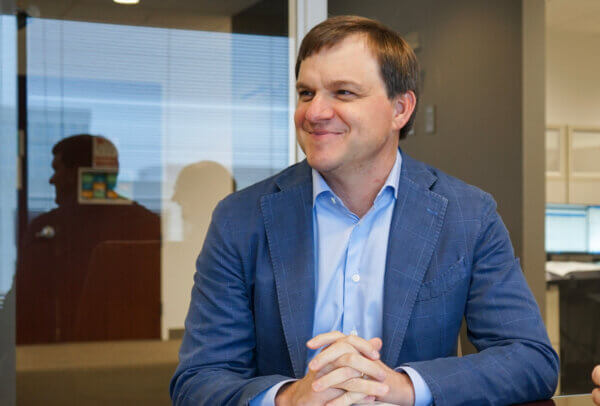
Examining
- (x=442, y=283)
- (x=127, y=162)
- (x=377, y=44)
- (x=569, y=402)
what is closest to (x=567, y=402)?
(x=569, y=402)

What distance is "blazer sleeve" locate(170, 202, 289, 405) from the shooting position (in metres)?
Answer: 1.39

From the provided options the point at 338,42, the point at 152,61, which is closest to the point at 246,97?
the point at 152,61

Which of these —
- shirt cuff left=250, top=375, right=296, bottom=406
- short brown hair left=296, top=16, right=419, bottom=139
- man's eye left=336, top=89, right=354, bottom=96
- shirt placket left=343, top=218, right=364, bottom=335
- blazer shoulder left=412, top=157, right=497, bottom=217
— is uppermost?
short brown hair left=296, top=16, right=419, bottom=139

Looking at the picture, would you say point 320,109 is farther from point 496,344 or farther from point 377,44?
point 496,344

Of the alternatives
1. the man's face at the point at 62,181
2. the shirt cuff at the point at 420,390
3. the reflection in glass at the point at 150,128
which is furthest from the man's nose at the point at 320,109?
the man's face at the point at 62,181

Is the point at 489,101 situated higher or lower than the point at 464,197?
higher

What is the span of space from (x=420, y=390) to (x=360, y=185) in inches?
21.9

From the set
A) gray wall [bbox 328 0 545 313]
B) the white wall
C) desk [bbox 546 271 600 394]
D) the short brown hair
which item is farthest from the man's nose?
desk [bbox 546 271 600 394]

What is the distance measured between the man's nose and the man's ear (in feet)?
0.70

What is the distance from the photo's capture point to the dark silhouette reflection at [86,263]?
256 cm

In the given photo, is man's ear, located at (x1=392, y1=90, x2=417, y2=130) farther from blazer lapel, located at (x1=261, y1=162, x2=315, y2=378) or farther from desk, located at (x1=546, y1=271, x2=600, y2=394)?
desk, located at (x1=546, y1=271, x2=600, y2=394)

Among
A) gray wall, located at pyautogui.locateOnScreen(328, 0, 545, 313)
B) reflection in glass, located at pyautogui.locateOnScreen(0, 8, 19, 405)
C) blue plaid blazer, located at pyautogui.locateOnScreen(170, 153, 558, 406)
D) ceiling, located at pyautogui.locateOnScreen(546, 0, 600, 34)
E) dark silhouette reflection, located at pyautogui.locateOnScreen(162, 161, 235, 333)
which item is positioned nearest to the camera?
blue plaid blazer, located at pyautogui.locateOnScreen(170, 153, 558, 406)

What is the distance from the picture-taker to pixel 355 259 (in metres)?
1.62

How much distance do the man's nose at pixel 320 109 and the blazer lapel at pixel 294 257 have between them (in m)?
0.18
